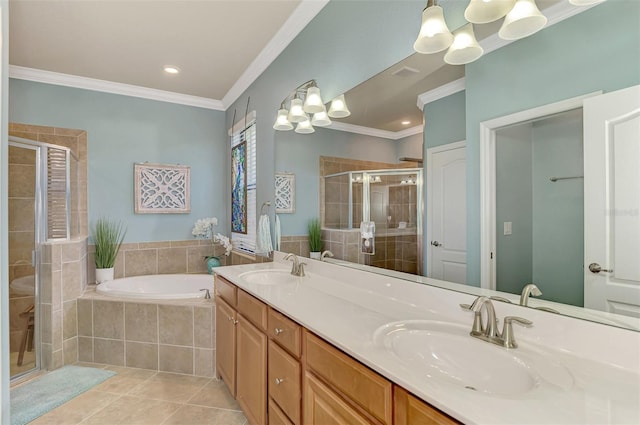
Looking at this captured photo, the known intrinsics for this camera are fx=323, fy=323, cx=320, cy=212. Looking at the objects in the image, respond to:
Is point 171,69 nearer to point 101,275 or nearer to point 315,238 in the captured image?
point 101,275

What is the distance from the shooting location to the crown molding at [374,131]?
1495mm

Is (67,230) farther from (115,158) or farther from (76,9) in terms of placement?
(76,9)

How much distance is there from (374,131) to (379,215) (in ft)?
1.48

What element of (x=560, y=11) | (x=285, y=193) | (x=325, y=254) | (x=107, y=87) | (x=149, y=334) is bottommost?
(x=149, y=334)

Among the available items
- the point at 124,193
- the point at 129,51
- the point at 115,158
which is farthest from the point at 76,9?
the point at 124,193

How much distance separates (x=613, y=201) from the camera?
862 millimetres

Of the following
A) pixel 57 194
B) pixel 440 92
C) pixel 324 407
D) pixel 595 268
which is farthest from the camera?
pixel 57 194

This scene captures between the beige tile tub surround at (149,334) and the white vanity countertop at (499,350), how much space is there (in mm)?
1220

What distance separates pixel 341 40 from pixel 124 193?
2827 mm

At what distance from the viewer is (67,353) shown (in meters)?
2.71

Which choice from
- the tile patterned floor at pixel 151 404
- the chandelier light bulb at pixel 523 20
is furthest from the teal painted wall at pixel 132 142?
the chandelier light bulb at pixel 523 20

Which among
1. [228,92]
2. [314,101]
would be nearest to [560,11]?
[314,101]

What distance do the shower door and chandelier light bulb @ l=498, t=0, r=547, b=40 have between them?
128 inches

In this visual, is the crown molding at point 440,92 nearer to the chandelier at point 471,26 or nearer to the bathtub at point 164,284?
the chandelier at point 471,26
